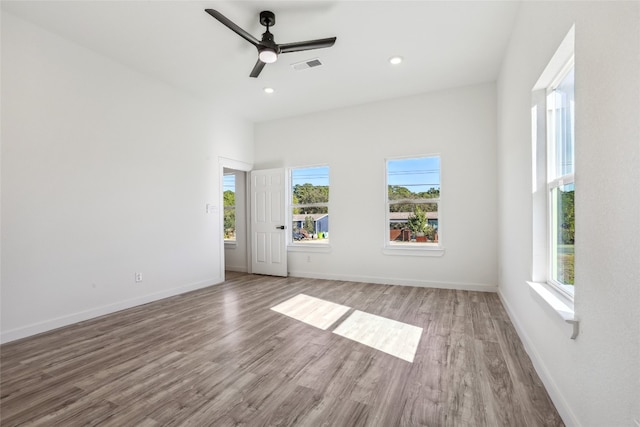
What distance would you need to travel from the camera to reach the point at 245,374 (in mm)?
2182

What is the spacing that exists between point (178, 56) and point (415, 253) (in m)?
4.23

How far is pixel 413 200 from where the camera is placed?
496 centimetres

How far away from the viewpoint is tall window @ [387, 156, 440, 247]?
4.85 m

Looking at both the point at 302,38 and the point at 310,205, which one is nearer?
the point at 302,38

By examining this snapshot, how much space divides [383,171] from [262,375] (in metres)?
3.75

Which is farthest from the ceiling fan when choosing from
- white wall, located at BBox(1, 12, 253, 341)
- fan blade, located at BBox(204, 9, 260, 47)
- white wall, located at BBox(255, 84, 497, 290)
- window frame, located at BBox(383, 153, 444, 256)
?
window frame, located at BBox(383, 153, 444, 256)

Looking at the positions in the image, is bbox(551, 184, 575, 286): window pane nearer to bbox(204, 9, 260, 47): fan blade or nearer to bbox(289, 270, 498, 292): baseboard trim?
bbox(289, 270, 498, 292): baseboard trim

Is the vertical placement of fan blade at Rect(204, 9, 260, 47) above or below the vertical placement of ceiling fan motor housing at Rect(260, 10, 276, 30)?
below

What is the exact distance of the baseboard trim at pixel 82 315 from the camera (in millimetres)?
2869

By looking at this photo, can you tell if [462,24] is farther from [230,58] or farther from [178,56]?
[178,56]

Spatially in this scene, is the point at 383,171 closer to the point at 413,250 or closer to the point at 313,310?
the point at 413,250

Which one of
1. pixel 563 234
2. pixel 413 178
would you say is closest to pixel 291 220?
pixel 413 178

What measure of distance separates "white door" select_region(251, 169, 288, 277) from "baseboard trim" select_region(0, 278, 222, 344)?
1529 mm

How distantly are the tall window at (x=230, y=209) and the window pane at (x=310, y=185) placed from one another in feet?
5.02
